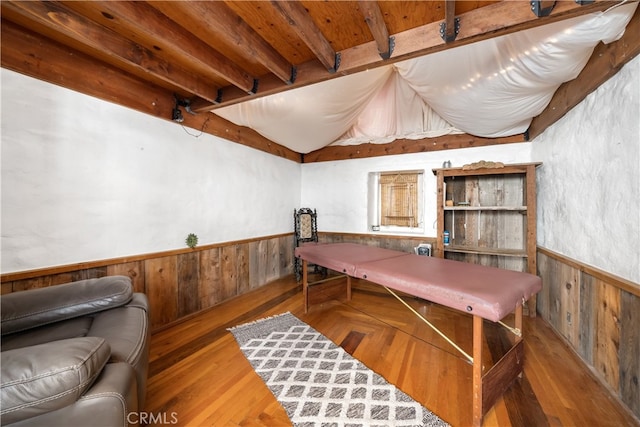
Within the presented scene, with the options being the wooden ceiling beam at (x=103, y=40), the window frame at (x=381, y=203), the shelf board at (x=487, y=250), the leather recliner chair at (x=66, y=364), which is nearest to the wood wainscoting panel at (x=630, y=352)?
the shelf board at (x=487, y=250)

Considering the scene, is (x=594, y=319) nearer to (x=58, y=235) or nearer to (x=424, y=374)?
(x=424, y=374)

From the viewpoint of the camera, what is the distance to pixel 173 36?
1.61m

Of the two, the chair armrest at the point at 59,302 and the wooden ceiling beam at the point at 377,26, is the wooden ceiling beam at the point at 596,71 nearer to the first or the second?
the wooden ceiling beam at the point at 377,26

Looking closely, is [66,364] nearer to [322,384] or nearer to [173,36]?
[322,384]

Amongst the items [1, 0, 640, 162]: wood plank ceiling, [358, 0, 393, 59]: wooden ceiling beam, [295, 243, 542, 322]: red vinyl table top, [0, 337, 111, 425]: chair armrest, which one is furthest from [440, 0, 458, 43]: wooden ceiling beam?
[0, 337, 111, 425]: chair armrest

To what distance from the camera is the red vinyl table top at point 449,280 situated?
1.33 meters

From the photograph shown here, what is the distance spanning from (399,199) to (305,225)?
1.68 metres

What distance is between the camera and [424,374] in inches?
70.7

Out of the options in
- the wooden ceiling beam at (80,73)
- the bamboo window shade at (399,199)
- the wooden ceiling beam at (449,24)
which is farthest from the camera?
the bamboo window shade at (399,199)

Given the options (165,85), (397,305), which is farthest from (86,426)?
(397,305)

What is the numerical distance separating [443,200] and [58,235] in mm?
3833

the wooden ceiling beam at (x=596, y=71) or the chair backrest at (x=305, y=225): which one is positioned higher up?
the wooden ceiling beam at (x=596, y=71)

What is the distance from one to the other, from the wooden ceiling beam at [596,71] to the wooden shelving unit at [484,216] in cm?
76

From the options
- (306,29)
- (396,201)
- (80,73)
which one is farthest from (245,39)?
(396,201)
